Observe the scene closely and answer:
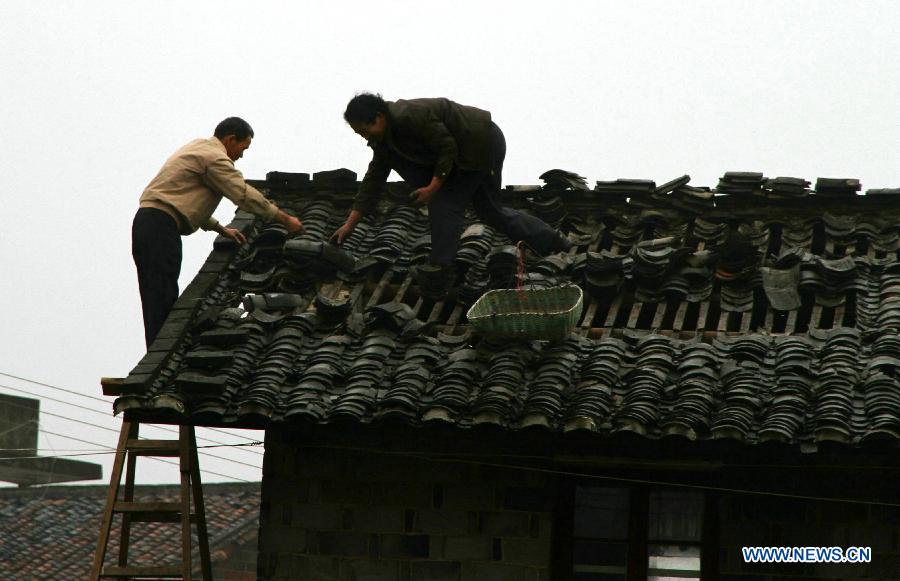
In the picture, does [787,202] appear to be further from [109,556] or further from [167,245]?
[109,556]

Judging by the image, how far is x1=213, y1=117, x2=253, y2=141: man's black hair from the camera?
1027 centimetres

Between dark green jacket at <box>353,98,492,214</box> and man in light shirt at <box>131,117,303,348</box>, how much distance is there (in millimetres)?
1041

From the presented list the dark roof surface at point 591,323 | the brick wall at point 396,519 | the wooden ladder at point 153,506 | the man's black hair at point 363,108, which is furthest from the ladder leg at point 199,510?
the man's black hair at point 363,108

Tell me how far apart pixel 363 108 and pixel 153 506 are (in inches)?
120

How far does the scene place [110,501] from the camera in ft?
28.6

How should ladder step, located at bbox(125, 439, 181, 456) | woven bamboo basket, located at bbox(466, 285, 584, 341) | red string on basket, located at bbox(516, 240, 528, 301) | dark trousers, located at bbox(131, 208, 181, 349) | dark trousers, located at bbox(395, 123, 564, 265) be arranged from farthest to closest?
dark trousers, located at bbox(395, 123, 564, 265)
dark trousers, located at bbox(131, 208, 181, 349)
red string on basket, located at bbox(516, 240, 528, 301)
ladder step, located at bbox(125, 439, 181, 456)
woven bamboo basket, located at bbox(466, 285, 584, 341)

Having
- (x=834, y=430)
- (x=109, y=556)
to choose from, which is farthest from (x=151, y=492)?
(x=834, y=430)

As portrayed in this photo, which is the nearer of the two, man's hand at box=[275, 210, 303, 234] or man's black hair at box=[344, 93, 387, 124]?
man's black hair at box=[344, 93, 387, 124]

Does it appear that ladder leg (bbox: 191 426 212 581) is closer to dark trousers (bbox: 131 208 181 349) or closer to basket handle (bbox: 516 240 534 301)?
dark trousers (bbox: 131 208 181 349)

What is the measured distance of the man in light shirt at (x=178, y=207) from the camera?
9.78 meters

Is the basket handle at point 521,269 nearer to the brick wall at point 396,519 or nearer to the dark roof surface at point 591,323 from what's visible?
the dark roof surface at point 591,323

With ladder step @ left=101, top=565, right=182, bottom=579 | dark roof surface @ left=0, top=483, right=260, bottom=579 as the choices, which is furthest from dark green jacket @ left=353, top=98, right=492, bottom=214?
dark roof surface @ left=0, top=483, right=260, bottom=579

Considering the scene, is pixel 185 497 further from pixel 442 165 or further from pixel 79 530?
pixel 79 530

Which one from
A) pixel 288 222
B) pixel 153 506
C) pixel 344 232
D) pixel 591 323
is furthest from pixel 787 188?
pixel 153 506
